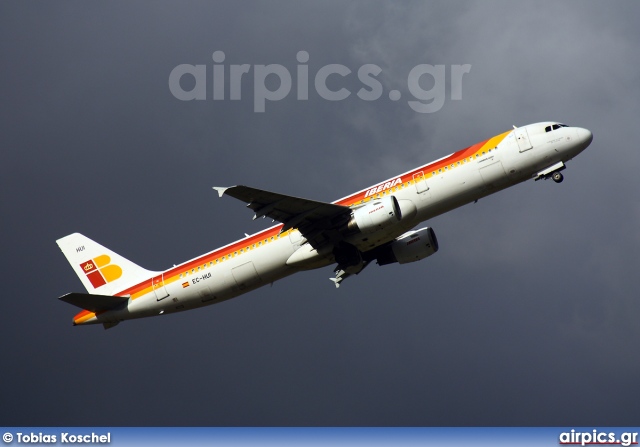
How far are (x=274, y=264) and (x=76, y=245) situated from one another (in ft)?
52.4

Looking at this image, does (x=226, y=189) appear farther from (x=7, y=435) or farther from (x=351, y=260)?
(x=7, y=435)

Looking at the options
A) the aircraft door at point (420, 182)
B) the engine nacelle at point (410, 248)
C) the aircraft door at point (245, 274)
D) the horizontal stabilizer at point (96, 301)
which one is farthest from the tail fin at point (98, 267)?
the aircraft door at point (420, 182)

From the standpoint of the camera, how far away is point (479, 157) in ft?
195

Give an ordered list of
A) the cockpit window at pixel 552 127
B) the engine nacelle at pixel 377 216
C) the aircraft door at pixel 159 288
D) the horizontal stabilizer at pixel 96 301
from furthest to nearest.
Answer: the aircraft door at pixel 159 288 < the horizontal stabilizer at pixel 96 301 < the cockpit window at pixel 552 127 < the engine nacelle at pixel 377 216

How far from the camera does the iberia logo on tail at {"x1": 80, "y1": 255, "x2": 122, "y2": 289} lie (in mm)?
69000

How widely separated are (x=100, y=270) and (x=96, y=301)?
4620 millimetres

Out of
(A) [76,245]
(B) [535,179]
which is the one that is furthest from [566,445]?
(A) [76,245]

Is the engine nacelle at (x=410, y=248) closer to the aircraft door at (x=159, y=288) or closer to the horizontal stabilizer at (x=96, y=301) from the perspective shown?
the aircraft door at (x=159, y=288)

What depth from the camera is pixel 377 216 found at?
5956 centimetres

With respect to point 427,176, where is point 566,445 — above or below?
below

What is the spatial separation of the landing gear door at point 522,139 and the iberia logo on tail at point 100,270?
87.3ft

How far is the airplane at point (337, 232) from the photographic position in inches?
2336

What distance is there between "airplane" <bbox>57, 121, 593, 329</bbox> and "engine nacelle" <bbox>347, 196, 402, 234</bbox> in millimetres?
56

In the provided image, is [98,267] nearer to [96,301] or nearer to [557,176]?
[96,301]
